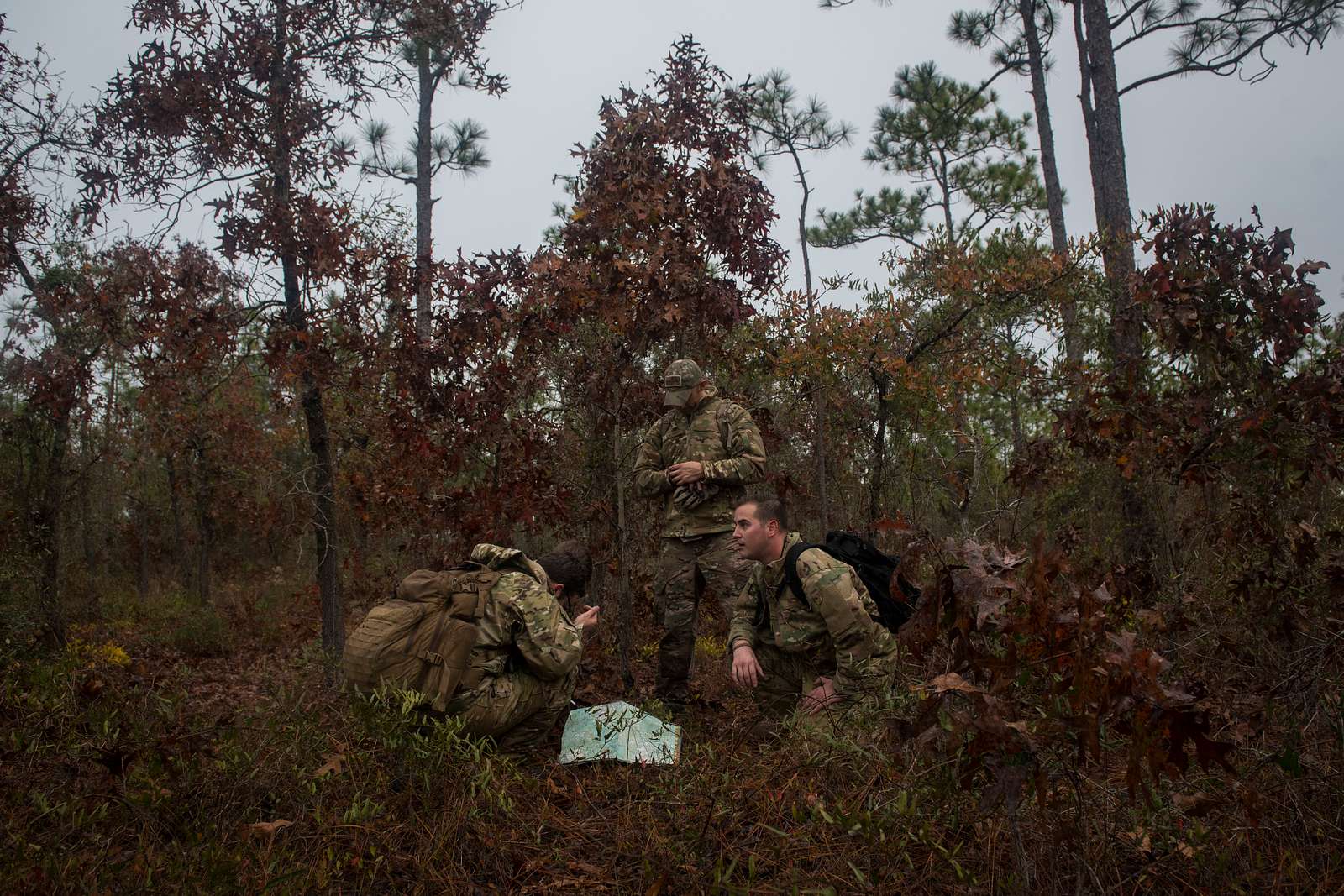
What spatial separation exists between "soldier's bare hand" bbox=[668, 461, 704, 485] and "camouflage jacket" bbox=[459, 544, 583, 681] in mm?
1314

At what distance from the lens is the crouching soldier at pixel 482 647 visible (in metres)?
3.56

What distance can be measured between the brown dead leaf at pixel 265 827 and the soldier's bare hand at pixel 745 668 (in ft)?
6.48

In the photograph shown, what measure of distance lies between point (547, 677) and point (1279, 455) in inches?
138

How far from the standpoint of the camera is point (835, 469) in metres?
7.44

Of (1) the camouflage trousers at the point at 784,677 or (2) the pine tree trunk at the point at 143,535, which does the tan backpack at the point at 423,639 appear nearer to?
(1) the camouflage trousers at the point at 784,677

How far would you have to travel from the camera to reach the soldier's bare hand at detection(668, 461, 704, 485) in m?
4.93

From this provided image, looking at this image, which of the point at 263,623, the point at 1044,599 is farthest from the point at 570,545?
the point at 263,623

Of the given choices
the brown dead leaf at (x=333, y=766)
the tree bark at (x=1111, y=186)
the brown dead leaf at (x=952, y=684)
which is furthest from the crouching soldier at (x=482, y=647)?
the tree bark at (x=1111, y=186)

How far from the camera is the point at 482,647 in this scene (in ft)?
12.3

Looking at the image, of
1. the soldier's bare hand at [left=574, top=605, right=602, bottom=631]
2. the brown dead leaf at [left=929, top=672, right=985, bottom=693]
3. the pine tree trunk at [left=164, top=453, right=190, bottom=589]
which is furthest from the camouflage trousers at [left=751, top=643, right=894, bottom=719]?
the pine tree trunk at [left=164, top=453, right=190, bottom=589]

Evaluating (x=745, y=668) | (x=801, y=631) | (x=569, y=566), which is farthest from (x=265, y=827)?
(x=801, y=631)

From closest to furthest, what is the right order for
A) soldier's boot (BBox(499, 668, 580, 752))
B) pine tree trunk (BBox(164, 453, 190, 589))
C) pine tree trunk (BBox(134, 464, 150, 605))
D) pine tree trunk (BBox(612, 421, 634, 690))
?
soldier's boot (BBox(499, 668, 580, 752)), pine tree trunk (BBox(612, 421, 634, 690)), pine tree trunk (BBox(164, 453, 190, 589)), pine tree trunk (BBox(134, 464, 150, 605))

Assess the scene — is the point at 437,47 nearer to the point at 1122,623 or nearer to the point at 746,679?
the point at 746,679

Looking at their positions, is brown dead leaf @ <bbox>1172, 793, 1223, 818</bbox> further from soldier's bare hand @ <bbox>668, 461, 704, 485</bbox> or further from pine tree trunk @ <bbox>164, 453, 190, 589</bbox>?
pine tree trunk @ <bbox>164, 453, 190, 589</bbox>
